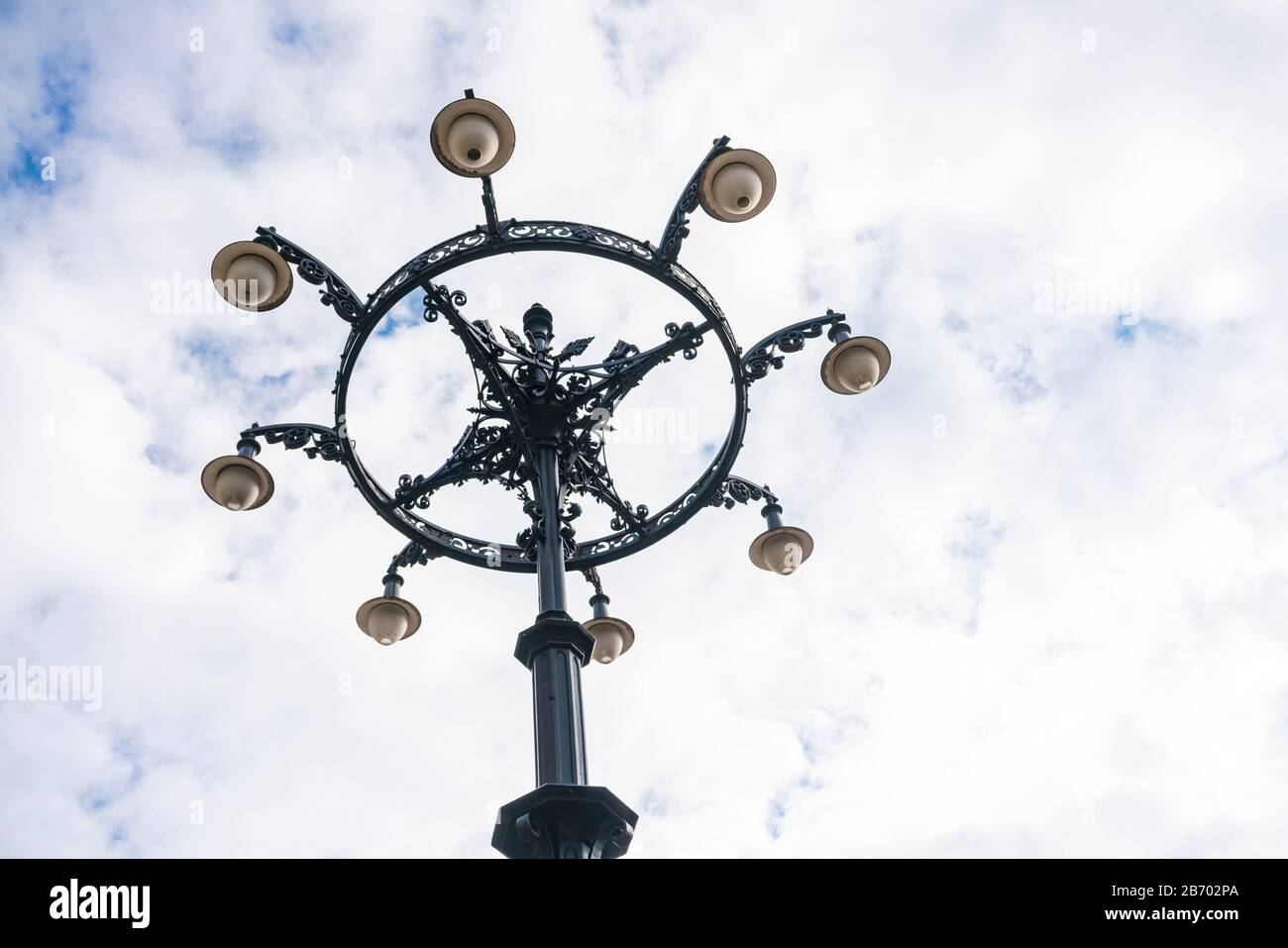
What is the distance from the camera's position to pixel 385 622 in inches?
275

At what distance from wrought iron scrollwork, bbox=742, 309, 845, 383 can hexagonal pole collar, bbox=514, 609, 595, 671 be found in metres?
2.28

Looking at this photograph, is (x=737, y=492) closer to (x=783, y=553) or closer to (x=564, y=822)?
(x=783, y=553)

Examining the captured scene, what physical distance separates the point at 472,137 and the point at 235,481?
2.61 meters

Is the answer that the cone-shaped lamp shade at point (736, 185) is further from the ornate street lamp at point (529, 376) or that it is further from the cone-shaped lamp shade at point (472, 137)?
the cone-shaped lamp shade at point (472, 137)

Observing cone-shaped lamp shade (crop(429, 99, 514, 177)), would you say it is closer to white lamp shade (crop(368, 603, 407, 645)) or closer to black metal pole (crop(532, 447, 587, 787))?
black metal pole (crop(532, 447, 587, 787))

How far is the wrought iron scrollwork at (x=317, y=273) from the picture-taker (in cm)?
629

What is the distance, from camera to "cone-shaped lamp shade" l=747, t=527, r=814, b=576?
6.93 metres

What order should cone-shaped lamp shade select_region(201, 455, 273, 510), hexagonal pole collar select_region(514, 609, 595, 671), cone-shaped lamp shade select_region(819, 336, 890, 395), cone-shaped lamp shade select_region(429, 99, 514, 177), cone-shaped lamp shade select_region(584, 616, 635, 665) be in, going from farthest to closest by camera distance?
cone-shaped lamp shade select_region(584, 616, 635, 665)
cone-shaped lamp shade select_region(819, 336, 890, 395)
cone-shaped lamp shade select_region(201, 455, 273, 510)
cone-shaped lamp shade select_region(429, 99, 514, 177)
hexagonal pole collar select_region(514, 609, 595, 671)

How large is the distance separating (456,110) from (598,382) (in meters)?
1.76

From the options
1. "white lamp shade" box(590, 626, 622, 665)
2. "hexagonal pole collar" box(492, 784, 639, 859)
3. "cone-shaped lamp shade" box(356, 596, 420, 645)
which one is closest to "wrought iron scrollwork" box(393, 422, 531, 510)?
"cone-shaped lamp shade" box(356, 596, 420, 645)

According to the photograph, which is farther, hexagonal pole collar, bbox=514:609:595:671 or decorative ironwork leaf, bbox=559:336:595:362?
decorative ironwork leaf, bbox=559:336:595:362
